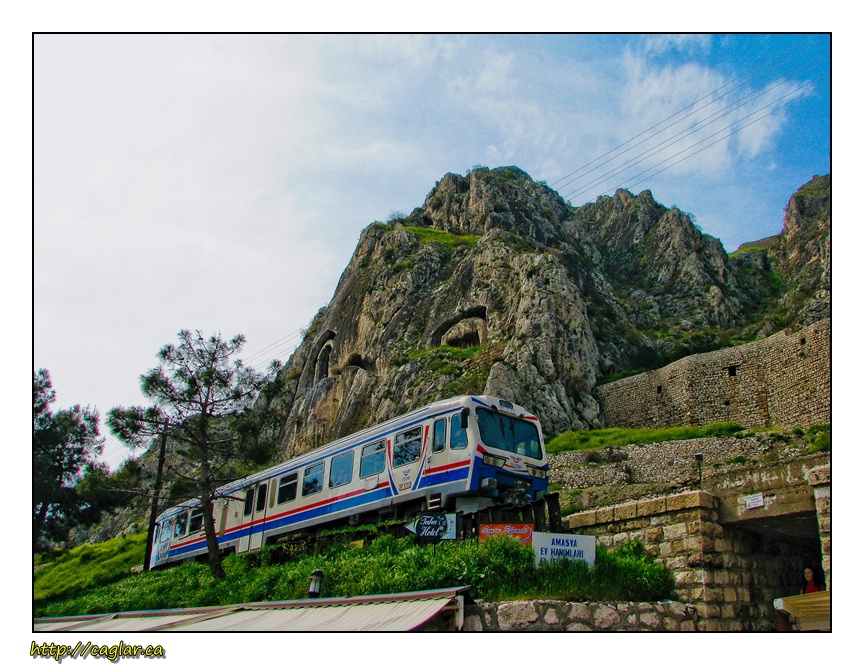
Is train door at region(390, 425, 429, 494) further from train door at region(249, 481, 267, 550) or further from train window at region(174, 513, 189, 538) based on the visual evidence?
train window at region(174, 513, 189, 538)

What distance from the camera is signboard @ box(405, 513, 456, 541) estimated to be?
38.5 feet

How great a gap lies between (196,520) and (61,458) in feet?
28.7

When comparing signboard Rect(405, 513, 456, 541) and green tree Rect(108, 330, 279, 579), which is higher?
green tree Rect(108, 330, 279, 579)

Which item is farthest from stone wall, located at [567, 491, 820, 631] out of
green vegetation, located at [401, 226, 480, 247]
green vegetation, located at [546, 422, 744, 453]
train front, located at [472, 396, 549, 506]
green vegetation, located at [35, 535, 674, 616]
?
green vegetation, located at [401, 226, 480, 247]

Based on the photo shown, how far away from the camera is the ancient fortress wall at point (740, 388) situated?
2769cm

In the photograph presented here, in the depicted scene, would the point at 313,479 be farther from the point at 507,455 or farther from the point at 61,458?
the point at 61,458

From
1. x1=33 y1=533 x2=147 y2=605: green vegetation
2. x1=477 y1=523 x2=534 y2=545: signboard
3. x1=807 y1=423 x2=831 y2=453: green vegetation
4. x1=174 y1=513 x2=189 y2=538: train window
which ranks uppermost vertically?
x1=807 y1=423 x2=831 y2=453: green vegetation

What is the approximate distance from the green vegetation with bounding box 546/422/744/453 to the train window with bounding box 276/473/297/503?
38.5 ft

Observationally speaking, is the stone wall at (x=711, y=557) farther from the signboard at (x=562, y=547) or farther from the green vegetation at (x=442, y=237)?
the green vegetation at (x=442, y=237)

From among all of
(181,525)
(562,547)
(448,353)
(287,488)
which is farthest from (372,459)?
(448,353)

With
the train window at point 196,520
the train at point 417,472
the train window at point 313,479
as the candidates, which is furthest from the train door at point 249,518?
the train window at point 196,520

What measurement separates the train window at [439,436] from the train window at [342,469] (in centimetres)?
270

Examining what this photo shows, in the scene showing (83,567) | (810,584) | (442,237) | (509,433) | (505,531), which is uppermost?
(442,237)

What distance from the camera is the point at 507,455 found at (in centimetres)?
1448
